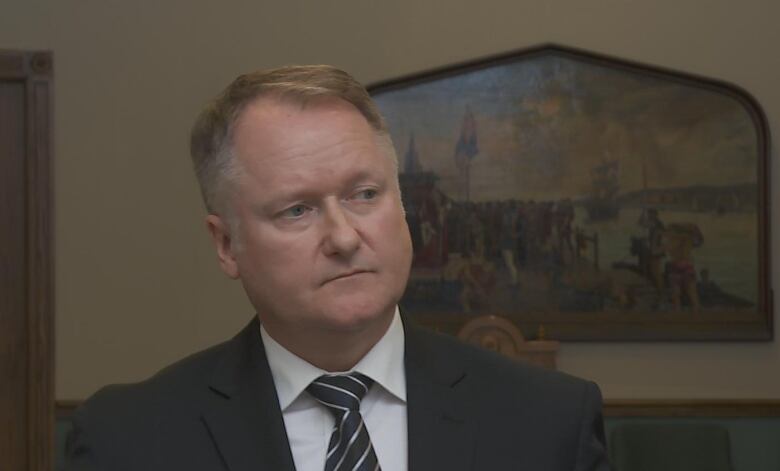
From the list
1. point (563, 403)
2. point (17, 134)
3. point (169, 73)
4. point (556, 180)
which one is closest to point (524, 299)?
Answer: point (556, 180)

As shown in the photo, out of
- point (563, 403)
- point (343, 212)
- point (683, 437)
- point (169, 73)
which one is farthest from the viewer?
point (169, 73)

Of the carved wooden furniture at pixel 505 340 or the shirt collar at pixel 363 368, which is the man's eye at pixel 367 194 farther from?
the carved wooden furniture at pixel 505 340

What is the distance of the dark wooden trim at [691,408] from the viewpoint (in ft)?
25.6

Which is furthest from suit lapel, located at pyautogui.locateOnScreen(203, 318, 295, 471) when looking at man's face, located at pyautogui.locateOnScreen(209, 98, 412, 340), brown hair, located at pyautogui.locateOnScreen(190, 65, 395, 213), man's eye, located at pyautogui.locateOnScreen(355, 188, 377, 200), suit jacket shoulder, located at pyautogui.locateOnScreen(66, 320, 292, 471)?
man's eye, located at pyautogui.locateOnScreen(355, 188, 377, 200)

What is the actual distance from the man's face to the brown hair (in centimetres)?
3

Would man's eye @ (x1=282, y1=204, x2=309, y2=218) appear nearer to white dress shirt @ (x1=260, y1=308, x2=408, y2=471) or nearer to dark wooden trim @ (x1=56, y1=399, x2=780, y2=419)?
white dress shirt @ (x1=260, y1=308, x2=408, y2=471)

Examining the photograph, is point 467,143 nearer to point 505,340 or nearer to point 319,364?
point 505,340

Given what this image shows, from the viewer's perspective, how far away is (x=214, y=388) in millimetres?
2346

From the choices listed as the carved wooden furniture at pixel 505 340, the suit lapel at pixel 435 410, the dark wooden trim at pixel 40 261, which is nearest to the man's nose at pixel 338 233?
the suit lapel at pixel 435 410

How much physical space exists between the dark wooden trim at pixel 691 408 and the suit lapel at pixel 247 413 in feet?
18.7

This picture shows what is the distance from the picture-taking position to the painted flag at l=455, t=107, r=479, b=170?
8070mm

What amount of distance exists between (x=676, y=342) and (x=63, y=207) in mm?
3944

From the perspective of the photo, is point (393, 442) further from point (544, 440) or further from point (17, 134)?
point (17, 134)

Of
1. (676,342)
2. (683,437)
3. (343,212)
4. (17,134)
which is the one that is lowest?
(683,437)
